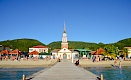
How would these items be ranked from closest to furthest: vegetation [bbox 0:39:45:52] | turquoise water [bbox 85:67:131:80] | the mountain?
turquoise water [bbox 85:67:131:80]
vegetation [bbox 0:39:45:52]
the mountain

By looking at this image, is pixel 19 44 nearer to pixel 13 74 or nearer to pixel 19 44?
pixel 19 44

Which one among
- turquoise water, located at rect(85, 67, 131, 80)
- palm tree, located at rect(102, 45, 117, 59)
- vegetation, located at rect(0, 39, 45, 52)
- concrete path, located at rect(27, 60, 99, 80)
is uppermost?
vegetation, located at rect(0, 39, 45, 52)

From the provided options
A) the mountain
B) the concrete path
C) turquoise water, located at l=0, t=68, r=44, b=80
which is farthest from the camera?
the mountain

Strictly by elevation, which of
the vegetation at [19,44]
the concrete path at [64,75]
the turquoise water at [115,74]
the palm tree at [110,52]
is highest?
the vegetation at [19,44]

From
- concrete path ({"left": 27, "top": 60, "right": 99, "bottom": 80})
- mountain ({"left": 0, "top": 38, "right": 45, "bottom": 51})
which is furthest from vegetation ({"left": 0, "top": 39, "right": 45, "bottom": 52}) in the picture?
concrete path ({"left": 27, "top": 60, "right": 99, "bottom": 80})

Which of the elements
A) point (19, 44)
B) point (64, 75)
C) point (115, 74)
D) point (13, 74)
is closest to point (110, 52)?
point (115, 74)

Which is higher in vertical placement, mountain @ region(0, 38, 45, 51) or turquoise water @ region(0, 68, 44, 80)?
mountain @ region(0, 38, 45, 51)

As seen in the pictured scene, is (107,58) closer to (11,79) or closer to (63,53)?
(63,53)

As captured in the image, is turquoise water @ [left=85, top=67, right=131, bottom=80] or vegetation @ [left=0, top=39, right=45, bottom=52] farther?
vegetation @ [left=0, top=39, right=45, bottom=52]

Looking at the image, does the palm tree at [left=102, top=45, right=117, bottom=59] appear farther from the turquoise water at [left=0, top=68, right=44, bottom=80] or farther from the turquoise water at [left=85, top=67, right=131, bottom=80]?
the turquoise water at [left=0, top=68, right=44, bottom=80]

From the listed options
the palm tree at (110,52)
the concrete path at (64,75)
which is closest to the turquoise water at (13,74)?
the concrete path at (64,75)

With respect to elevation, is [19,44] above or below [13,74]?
above

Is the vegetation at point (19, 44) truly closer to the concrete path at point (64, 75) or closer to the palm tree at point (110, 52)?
the palm tree at point (110, 52)

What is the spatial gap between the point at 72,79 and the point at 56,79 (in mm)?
996
